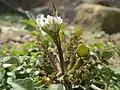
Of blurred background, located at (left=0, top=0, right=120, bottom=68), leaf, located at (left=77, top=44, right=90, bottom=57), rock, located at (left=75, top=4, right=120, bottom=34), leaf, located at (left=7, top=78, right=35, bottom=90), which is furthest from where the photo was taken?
rock, located at (left=75, top=4, right=120, bottom=34)

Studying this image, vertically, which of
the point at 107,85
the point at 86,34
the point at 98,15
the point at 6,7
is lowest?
the point at 107,85

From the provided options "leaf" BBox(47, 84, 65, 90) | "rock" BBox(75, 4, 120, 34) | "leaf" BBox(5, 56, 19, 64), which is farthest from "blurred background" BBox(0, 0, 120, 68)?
"leaf" BBox(47, 84, 65, 90)

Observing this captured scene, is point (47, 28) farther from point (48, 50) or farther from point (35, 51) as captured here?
point (35, 51)

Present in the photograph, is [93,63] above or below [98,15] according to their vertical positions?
below

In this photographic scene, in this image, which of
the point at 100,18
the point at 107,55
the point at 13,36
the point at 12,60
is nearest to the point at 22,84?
the point at 12,60

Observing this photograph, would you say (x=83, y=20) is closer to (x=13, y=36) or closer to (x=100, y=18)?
(x=100, y=18)

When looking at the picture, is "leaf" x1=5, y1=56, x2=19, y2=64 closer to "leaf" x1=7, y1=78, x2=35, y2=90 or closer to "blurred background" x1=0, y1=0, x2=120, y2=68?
"leaf" x1=7, y1=78, x2=35, y2=90

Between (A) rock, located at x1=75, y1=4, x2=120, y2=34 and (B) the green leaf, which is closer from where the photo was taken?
(B) the green leaf

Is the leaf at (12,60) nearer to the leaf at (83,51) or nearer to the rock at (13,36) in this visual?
the leaf at (83,51)

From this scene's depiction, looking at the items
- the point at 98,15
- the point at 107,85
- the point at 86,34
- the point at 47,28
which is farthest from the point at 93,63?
the point at 98,15
